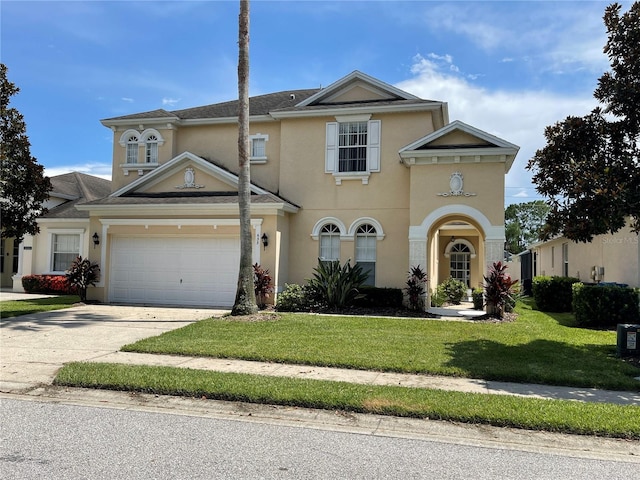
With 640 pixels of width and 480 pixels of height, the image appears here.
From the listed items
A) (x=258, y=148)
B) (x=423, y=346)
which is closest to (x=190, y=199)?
(x=258, y=148)

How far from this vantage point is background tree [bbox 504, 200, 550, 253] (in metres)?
68.9

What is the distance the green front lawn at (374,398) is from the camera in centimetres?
553

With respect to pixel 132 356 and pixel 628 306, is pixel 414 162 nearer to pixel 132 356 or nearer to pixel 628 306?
pixel 628 306

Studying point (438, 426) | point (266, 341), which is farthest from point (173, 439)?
point (266, 341)

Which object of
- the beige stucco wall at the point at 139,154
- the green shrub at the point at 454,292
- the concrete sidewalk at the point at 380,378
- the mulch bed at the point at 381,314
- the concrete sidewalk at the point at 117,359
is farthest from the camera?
the green shrub at the point at 454,292

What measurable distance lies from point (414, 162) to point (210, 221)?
271 inches

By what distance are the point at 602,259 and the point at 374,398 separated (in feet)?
50.4

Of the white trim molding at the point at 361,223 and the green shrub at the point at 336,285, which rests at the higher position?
the white trim molding at the point at 361,223

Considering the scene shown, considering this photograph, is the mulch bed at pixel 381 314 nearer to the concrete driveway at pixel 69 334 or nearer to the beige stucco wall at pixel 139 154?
the concrete driveway at pixel 69 334

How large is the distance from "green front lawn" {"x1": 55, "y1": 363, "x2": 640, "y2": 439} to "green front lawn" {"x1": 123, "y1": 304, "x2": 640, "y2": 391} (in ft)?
4.36

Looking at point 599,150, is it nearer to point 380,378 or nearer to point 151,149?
point 380,378

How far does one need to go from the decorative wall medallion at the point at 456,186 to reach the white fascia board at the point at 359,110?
9.43 ft

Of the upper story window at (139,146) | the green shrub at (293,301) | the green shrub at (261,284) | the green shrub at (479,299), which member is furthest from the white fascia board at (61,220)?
the green shrub at (479,299)

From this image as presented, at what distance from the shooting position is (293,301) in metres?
15.6
